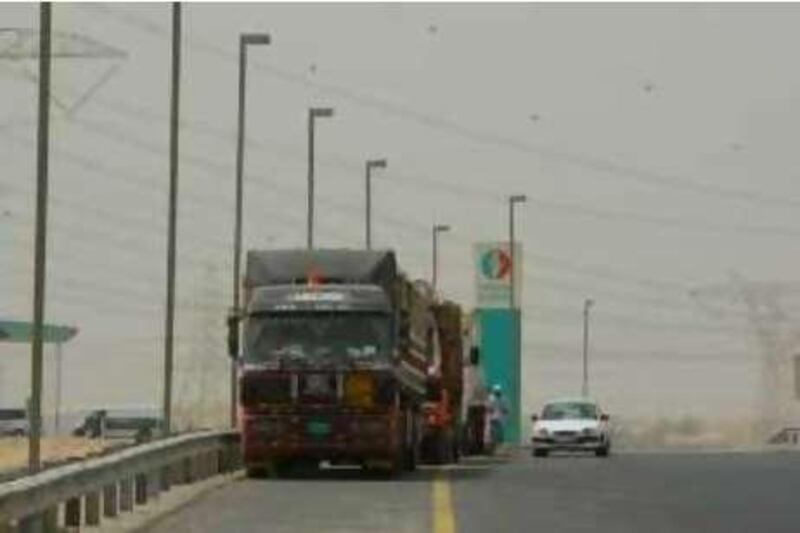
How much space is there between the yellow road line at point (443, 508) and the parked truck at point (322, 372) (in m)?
1.43

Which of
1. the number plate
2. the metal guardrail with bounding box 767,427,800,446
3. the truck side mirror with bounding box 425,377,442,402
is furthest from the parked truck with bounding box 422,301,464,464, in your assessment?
the metal guardrail with bounding box 767,427,800,446

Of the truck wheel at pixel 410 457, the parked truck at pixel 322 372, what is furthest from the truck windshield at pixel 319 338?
the truck wheel at pixel 410 457

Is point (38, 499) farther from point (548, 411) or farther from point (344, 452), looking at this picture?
point (548, 411)

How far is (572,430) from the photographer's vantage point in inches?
2077

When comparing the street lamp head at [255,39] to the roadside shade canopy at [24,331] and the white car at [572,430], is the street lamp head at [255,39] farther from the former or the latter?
the roadside shade canopy at [24,331]

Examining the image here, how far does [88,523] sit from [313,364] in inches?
445

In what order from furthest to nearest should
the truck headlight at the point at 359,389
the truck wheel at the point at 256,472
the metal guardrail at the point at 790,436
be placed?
the metal guardrail at the point at 790,436 < the truck wheel at the point at 256,472 < the truck headlight at the point at 359,389

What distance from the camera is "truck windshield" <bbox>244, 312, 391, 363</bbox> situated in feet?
102

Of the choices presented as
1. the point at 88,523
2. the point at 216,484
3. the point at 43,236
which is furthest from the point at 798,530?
the point at 216,484

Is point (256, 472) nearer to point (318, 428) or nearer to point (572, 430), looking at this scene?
point (318, 428)

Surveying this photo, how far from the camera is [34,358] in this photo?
20781mm

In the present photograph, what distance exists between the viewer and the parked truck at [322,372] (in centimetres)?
3117

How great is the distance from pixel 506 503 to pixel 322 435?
288 inches

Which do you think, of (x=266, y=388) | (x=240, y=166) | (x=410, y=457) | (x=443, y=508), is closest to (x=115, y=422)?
(x=240, y=166)
